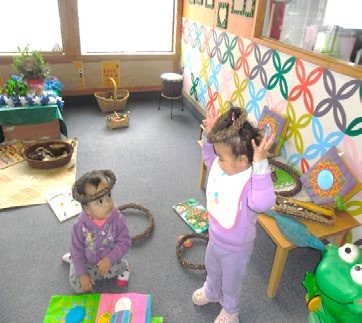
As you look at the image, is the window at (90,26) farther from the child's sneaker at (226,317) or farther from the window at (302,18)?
the child's sneaker at (226,317)

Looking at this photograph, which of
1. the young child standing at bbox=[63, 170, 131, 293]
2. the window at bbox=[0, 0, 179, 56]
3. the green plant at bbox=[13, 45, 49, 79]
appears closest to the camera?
the young child standing at bbox=[63, 170, 131, 293]

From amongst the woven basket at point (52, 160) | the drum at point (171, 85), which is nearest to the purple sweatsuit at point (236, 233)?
the woven basket at point (52, 160)

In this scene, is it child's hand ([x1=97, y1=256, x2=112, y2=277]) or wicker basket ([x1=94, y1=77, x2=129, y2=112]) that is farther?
wicker basket ([x1=94, y1=77, x2=129, y2=112])

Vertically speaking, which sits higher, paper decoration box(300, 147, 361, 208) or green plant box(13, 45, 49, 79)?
green plant box(13, 45, 49, 79)

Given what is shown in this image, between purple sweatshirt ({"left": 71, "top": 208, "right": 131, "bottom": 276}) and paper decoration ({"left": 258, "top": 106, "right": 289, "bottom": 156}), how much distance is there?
1.27m

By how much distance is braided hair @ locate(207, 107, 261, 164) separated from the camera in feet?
3.75

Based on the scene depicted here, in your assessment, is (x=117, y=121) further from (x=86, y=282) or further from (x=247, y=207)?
(x=247, y=207)

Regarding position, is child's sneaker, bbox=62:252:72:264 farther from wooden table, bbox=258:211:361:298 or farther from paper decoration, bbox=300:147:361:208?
paper decoration, bbox=300:147:361:208

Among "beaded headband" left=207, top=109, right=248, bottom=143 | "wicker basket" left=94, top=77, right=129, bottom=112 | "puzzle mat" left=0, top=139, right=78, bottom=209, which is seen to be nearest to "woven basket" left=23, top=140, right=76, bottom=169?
"puzzle mat" left=0, top=139, right=78, bottom=209

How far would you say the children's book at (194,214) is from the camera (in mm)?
2269

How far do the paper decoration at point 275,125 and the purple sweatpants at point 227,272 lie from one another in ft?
3.73

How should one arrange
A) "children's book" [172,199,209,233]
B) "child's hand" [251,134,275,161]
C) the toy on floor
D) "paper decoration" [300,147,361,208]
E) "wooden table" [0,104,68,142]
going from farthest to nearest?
1. "wooden table" [0,104,68,142]
2. "children's book" [172,199,209,233]
3. the toy on floor
4. "paper decoration" [300,147,361,208]
5. "child's hand" [251,134,275,161]

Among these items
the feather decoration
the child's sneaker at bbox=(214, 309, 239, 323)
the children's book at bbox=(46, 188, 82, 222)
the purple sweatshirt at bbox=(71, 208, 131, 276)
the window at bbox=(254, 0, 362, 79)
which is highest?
the window at bbox=(254, 0, 362, 79)

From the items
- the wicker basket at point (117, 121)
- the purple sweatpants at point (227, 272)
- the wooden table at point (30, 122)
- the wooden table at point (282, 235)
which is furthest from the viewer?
the wicker basket at point (117, 121)
